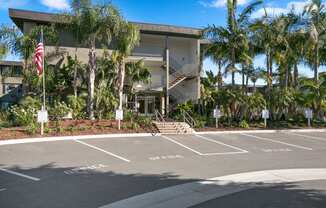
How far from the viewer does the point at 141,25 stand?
108 ft

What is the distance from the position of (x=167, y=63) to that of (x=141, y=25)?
12.6 ft

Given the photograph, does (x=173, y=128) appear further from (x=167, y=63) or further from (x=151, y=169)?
(x=151, y=169)

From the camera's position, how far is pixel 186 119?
2689 centimetres

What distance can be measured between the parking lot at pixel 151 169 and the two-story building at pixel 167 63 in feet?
42.2

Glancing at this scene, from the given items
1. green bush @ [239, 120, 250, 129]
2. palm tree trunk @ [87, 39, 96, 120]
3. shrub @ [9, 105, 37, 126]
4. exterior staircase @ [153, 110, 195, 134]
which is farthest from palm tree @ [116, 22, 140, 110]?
green bush @ [239, 120, 250, 129]

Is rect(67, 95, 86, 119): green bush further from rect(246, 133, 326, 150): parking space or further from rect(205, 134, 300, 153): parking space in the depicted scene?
rect(246, 133, 326, 150): parking space

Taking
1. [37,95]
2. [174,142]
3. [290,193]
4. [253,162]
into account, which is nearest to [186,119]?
[174,142]

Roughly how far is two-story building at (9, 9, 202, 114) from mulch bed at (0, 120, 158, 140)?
923 cm

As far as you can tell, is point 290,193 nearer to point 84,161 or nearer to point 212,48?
point 84,161

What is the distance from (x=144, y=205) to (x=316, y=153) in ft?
36.5

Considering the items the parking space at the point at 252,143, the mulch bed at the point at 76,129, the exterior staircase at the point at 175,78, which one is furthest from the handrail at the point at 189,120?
the exterior staircase at the point at 175,78

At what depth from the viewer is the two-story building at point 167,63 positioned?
33.3 metres

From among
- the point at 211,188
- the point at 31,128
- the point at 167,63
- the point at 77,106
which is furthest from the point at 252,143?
the point at 167,63

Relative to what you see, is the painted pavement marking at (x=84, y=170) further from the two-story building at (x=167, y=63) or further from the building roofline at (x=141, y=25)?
the two-story building at (x=167, y=63)
